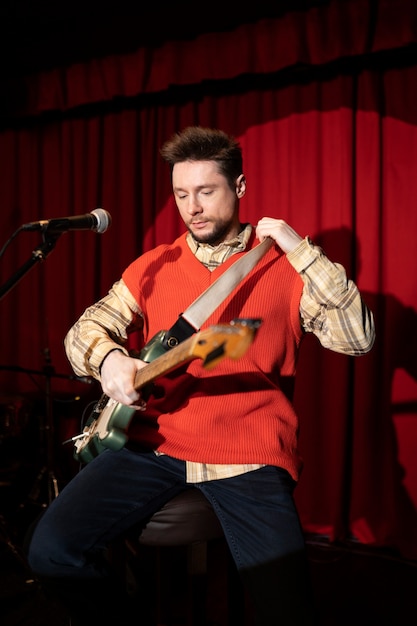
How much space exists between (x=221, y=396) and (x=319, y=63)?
178 cm

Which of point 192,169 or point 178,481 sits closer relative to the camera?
point 178,481

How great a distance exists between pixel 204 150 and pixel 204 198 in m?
0.16

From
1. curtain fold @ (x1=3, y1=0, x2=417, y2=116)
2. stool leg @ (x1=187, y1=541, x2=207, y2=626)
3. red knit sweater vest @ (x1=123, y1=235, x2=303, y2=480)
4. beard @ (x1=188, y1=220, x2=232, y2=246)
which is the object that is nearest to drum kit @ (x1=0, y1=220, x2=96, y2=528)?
red knit sweater vest @ (x1=123, y1=235, x2=303, y2=480)

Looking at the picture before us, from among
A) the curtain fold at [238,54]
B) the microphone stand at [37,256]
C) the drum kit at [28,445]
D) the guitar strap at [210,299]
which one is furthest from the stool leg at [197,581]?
the curtain fold at [238,54]

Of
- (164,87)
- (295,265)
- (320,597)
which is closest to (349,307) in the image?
(295,265)

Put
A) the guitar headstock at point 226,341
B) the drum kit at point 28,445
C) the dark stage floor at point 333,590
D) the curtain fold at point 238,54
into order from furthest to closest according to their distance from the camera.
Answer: the drum kit at point 28,445 < the curtain fold at point 238,54 < the dark stage floor at point 333,590 < the guitar headstock at point 226,341

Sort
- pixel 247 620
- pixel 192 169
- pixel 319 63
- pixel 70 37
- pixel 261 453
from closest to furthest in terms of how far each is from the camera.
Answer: pixel 261 453 → pixel 192 169 → pixel 247 620 → pixel 319 63 → pixel 70 37

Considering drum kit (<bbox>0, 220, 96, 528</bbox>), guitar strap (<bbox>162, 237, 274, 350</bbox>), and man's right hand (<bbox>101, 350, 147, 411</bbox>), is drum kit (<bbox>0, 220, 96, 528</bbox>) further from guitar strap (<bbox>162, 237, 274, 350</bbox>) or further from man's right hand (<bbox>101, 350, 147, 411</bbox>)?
guitar strap (<bbox>162, 237, 274, 350</bbox>)

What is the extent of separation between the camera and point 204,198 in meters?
1.78

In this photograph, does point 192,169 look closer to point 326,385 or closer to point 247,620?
point 326,385

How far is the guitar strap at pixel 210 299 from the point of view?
1.56 meters

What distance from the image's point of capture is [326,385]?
8.91 feet

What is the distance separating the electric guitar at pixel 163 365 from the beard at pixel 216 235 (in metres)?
0.42

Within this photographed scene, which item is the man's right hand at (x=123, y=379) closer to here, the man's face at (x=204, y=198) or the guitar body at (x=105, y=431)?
the guitar body at (x=105, y=431)
